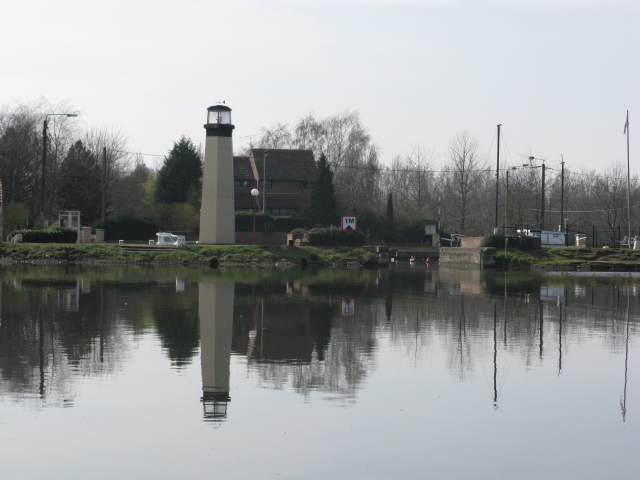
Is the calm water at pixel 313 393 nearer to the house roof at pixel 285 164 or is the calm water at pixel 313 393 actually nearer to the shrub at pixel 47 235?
the shrub at pixel 47 235

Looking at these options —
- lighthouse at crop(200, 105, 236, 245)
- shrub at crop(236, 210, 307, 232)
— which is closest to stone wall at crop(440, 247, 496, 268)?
shrub at crop(236, 210, 307, 232)

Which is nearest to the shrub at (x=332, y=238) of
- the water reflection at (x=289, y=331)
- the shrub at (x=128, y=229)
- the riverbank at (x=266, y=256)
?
the riverbank at (x=266, y=256)

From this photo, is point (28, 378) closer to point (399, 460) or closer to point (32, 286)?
point (399, 460)

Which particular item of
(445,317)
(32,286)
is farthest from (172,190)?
(445,317)

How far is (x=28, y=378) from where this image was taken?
10.9 meters

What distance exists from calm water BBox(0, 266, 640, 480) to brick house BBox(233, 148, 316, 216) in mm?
63935

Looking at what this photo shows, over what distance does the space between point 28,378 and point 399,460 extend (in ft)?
18.9

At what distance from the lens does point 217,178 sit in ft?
175

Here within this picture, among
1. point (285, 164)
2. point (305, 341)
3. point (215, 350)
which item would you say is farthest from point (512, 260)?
point (215, 350)

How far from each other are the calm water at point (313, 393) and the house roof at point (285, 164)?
64.2 metres

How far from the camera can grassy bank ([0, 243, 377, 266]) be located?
4912 cm

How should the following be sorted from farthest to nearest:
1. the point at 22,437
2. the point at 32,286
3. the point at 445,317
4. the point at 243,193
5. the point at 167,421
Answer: the point at 243,193 < the point at 32,286 < the point at 445,317 < the point at 167,421 < the point at 22,437

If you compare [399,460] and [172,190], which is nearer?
[399,460]

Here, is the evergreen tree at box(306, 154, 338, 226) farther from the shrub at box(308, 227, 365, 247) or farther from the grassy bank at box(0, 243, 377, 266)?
the grassy bank at box(0, 243, 377, 266)
